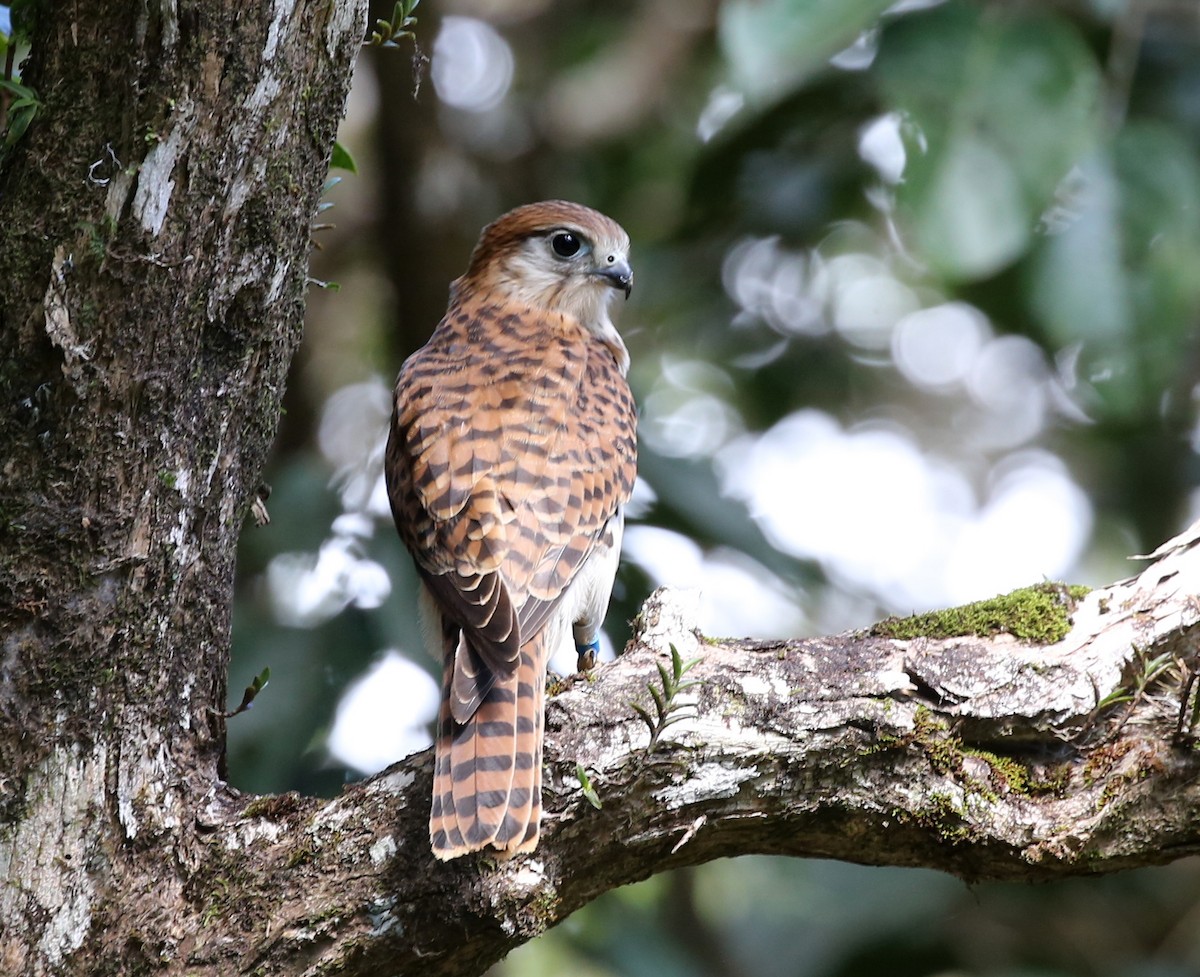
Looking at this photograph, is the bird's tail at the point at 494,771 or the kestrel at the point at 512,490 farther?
the kestrel at the point at 512,490

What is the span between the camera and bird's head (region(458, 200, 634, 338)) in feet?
13.6

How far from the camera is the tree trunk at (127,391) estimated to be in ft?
6.76

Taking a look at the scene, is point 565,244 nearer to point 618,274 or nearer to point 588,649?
point 618,274

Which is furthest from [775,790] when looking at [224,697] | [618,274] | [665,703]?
[618,274]

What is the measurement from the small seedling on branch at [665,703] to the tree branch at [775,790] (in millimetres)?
25

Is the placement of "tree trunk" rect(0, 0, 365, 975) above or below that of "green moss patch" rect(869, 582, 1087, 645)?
above

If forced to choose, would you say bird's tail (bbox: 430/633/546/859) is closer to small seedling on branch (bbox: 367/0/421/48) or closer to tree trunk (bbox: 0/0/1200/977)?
tree trunk (bbox: 0/0/1200/977)

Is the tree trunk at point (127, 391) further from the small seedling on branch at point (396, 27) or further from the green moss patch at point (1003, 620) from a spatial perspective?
the green moss patch at point (1003, 620)

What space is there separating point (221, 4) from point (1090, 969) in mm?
4952

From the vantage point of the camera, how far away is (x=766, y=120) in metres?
5.33

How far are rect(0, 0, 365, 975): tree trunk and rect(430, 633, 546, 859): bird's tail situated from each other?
0.40 meters

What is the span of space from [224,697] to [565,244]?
214cm

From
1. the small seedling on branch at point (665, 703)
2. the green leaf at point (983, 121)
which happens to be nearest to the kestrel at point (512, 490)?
the small seedling on branch at point (665, 703)

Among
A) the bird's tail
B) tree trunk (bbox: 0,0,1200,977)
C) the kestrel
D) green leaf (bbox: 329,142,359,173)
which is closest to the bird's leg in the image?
the kestrel
